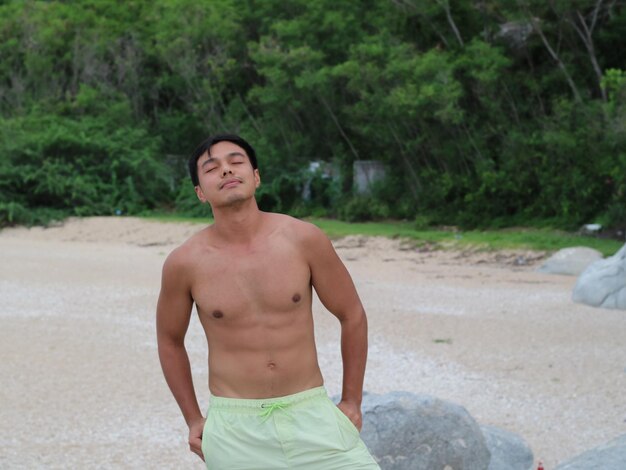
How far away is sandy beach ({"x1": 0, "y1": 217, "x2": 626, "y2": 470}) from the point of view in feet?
21.8

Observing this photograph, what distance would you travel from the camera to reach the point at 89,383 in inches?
322

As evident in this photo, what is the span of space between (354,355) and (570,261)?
13.9 meters

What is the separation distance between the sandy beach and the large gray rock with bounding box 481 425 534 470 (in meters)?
0.64

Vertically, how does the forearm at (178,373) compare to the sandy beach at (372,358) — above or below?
above

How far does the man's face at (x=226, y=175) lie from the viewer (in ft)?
9.43

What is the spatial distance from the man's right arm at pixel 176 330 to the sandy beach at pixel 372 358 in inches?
126

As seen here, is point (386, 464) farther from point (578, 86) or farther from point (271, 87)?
point (271, 87)

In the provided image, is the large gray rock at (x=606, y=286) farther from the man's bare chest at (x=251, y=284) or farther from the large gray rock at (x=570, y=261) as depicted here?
the man's bare chest at (x=251, y=284)

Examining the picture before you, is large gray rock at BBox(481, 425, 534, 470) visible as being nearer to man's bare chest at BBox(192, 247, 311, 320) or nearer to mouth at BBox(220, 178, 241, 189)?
man's bare chest at BBox(192, 247, 311, 320)

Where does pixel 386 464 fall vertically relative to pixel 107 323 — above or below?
above

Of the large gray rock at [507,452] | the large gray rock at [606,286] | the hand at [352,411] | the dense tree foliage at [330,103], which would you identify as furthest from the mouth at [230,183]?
the dense tree foliage at [330,103]

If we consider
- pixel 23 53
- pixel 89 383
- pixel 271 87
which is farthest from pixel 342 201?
pixel 89 383

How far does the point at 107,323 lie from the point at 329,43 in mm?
14974

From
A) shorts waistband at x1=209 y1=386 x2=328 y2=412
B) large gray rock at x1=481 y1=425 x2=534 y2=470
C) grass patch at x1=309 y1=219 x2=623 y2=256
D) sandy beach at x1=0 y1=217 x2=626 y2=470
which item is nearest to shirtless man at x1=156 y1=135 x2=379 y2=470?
shorts waistband at x1=209 y1=386 x2=328 y2=412
